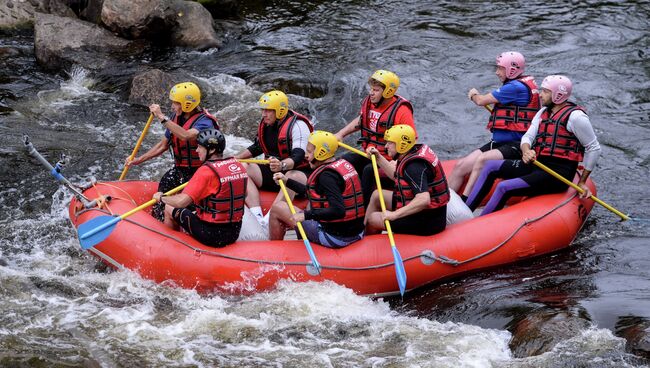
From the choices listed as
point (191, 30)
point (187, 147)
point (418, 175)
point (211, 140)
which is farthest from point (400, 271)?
point (191, 30)

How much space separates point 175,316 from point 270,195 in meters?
1.97

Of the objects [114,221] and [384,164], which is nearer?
[114,221]

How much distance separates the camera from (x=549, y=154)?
8227mm

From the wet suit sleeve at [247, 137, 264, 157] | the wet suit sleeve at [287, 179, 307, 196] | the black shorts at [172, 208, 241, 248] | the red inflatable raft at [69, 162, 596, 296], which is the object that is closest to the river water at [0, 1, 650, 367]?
the red inflatable raft at [69, 162, 596, 296]

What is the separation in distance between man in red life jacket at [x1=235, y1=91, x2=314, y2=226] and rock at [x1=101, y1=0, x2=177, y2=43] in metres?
6.62

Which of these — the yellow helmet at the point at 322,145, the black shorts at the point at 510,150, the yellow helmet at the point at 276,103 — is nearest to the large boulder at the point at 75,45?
the yellow helmet at the point at 276,103

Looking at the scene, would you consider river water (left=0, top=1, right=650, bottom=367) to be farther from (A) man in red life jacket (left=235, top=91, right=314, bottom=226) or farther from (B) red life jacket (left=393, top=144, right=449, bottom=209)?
(A) man in red life jacket (left=235, top=91, right=314, bottom=226)

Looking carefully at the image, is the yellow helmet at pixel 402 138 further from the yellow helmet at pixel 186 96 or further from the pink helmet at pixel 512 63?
the yellow helmet at pixel 186 96

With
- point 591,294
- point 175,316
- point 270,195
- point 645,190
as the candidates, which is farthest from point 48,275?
point 645,190

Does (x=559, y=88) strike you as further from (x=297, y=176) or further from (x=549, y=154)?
(x=297, y=176)

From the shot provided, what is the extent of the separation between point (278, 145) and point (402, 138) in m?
1.62

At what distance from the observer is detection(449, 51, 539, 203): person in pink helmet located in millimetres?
8648

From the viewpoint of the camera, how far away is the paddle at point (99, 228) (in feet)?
24.8

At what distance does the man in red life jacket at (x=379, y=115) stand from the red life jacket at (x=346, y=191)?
969mm
